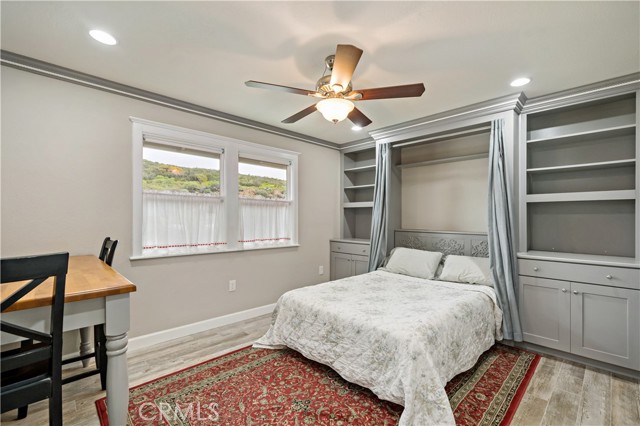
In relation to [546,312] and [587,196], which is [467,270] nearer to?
[546,312]

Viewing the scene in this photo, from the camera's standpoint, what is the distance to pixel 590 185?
3004 millimetres

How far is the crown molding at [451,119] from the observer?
302cm

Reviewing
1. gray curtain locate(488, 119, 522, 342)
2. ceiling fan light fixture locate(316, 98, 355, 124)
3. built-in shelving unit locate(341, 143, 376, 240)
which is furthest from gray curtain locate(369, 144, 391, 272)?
ceiling fan light fixture locate(316, 98, 355, 124)

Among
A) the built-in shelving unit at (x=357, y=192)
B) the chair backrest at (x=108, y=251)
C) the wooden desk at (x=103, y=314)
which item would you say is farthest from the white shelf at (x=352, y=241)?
the wooden desk at (x=103, y=314)

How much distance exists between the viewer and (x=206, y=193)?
11.4ft

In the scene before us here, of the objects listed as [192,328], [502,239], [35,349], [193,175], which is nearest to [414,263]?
[502,239]

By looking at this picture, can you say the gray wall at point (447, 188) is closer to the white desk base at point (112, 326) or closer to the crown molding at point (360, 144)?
the crown molding at point (360, 144)

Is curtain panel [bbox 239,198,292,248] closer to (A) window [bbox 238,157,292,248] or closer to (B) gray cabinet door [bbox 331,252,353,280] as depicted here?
(A) window [bbox 238,157,292,248]

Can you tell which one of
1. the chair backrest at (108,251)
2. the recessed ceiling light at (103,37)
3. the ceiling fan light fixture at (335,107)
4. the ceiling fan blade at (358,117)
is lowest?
the chair backrest at (108,251)

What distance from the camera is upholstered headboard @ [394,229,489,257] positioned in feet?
11.4

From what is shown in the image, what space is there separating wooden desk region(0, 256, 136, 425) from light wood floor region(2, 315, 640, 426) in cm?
61

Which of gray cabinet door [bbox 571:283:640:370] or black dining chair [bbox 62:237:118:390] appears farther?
gray cabinet door [bbox 571:283:640:370]

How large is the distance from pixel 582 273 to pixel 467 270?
0.94 m

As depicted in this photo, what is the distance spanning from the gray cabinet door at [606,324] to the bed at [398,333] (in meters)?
0.63
